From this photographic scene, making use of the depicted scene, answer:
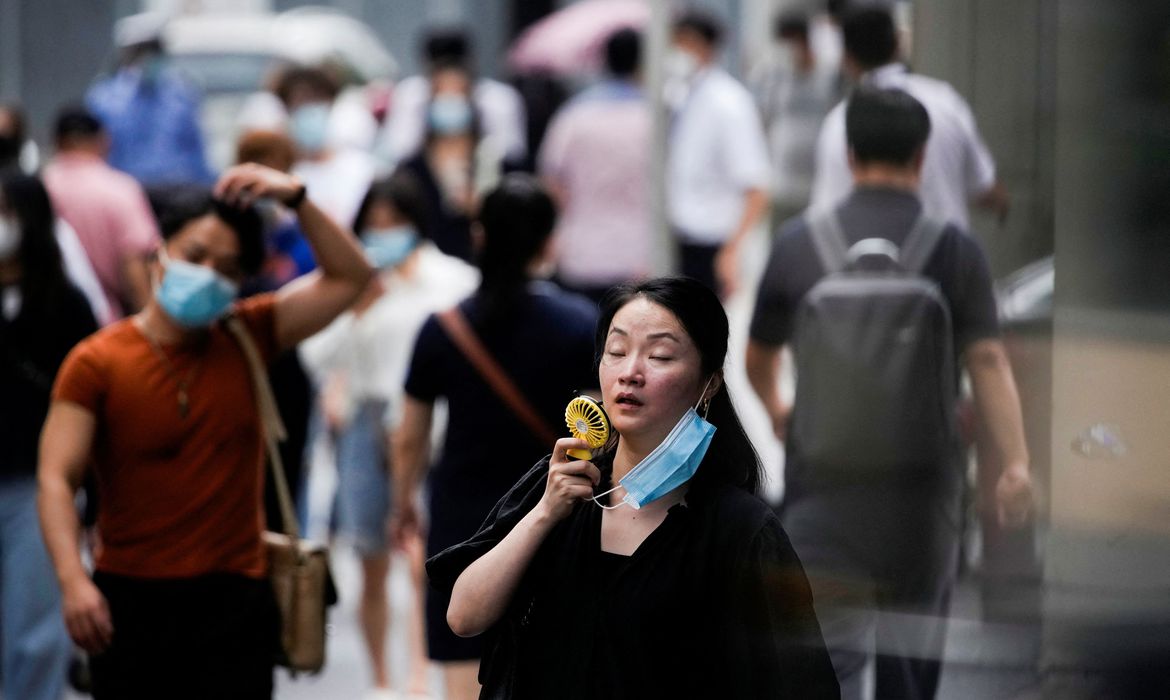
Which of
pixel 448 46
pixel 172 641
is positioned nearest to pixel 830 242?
pixel 172 641

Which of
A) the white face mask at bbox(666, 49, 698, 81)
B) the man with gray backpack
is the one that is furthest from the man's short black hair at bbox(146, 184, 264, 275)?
the white face mask at bbox(666, 49, 698, 81)

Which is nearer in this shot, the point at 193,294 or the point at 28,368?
the point at 193,294

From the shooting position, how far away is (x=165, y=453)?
5.18 metres

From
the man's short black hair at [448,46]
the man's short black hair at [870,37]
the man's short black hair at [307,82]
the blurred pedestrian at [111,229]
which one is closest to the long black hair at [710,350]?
the man's short black hair at [870,37]

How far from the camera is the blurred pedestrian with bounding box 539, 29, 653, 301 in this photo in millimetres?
10398

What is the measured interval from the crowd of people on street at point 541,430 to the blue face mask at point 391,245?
1 centimetres

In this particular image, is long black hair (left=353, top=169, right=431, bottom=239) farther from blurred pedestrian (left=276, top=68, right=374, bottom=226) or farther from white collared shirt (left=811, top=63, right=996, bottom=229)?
white collared shirt (left=811, top=63, right=996, bottom=229)

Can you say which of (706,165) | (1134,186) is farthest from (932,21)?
(706,165)

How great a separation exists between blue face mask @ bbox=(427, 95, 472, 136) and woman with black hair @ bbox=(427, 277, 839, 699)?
732 centimetres

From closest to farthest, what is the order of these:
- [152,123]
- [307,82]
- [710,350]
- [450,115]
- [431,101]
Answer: [710,350] → [450,115] → [431,101] → [307,82] → [152,123]

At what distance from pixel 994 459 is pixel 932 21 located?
119 cm

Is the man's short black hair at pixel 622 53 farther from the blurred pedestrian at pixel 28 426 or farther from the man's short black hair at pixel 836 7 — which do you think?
the blurred pedestrian at pixel 28 426

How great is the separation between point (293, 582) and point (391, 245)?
270cm

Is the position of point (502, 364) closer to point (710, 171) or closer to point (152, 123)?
point (710, 171)
